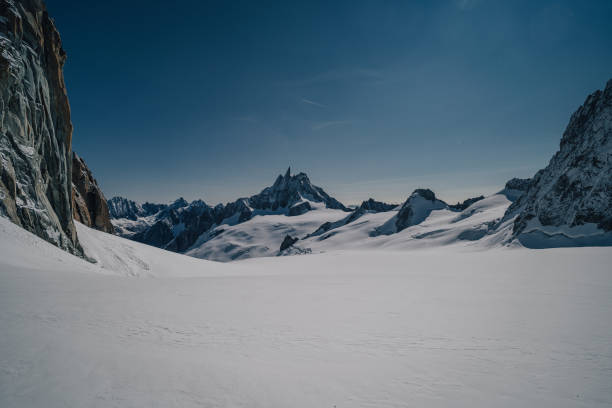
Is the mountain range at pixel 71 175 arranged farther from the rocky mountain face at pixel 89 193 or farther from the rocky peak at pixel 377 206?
the rocky peak at pixel 377 206

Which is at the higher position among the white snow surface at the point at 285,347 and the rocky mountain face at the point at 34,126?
the rocky mountain face at the point at 34,126

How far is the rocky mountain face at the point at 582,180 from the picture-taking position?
1441 inches

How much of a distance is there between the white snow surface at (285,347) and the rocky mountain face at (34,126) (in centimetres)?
427

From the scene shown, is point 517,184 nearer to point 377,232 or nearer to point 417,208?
point 417,208

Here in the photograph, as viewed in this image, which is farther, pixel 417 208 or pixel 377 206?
pixel 377 206

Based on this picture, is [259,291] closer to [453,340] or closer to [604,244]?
[453,340]

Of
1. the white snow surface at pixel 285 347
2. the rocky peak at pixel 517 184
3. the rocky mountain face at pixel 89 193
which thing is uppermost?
the rocky peak at pixel 517 184

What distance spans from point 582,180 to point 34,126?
2679 inches

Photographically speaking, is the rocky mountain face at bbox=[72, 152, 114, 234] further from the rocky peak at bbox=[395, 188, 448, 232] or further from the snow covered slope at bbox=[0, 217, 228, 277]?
the rocky peak at bbox=[395, 188, 448, 232]

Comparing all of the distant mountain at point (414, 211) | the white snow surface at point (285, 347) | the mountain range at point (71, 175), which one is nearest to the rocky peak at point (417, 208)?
the distant mountain at point (414, 211)

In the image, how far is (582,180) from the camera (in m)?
40.1

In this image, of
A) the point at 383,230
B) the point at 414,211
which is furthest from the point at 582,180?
the point at 383,230

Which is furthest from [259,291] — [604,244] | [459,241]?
[459,241]

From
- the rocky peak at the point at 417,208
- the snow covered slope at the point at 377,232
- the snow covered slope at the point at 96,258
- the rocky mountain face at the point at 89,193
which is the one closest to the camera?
the snow covered slope at the point at 96,258
